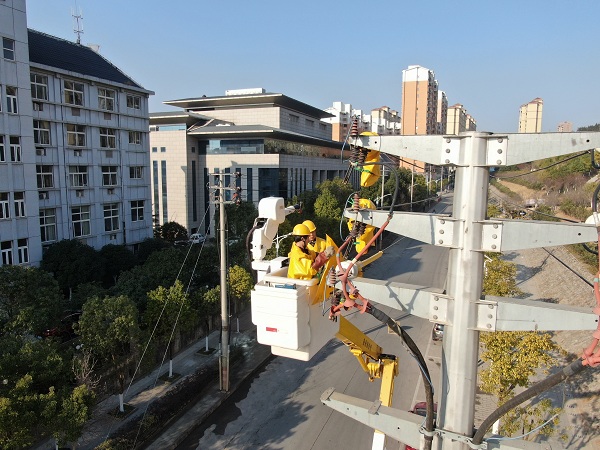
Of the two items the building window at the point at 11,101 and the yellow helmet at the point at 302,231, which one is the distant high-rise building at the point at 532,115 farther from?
the yellow helmet at the point at 302,231

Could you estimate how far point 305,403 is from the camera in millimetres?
10797

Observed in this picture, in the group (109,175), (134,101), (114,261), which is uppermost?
(134,101)

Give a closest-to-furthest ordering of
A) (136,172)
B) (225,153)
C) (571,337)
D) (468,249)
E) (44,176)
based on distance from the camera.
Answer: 1. (468,249)
2. (571,337)
3. (44,176)
4. (136,172)
5. (225,153)

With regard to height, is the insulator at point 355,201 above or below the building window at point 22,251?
above

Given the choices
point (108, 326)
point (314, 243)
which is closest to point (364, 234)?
point (314, 243)

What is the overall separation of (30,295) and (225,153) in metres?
21.7

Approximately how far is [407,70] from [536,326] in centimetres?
7516

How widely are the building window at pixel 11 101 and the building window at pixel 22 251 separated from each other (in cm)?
495

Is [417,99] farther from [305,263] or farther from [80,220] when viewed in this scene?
[305,263]

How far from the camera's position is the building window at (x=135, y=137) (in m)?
22.4

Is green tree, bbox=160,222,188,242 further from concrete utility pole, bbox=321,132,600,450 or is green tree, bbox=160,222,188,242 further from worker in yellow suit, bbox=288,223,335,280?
concrete utility pole, bbox=321,132,600,450

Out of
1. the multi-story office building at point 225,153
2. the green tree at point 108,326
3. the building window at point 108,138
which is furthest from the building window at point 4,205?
the multi-story office building at point 225,153

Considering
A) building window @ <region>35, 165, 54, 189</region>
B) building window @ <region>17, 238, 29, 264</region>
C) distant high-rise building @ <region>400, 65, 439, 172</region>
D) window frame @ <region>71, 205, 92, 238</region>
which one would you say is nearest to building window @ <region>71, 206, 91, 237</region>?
window frame @ <region>71, 205, 92, 238</region>

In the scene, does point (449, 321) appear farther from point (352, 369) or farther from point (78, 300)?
point (78, 300)
